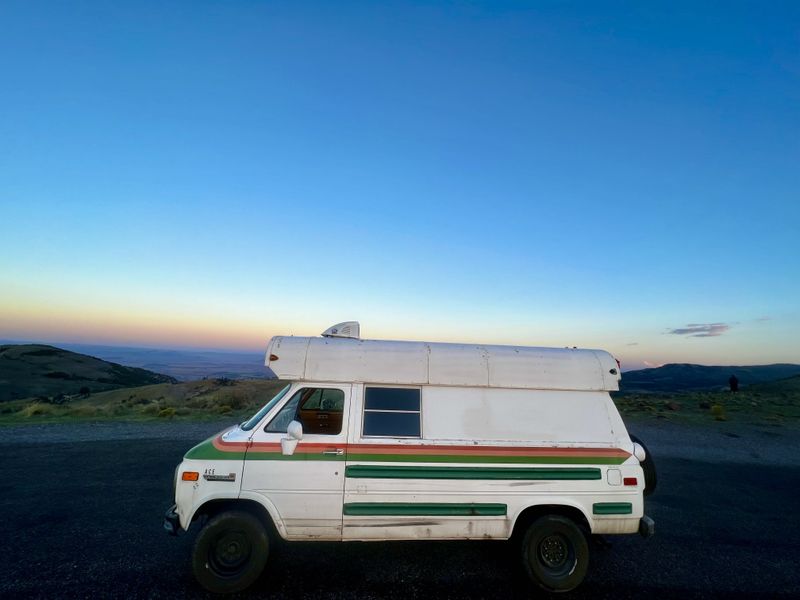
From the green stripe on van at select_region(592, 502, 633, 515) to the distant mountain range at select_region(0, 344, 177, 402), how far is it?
4168 cm

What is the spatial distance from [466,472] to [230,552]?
3.02m

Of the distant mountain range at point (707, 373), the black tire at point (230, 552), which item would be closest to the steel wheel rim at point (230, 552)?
the black tire at point (230, 552)

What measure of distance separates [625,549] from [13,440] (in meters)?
16.1

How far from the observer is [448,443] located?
17.1ft

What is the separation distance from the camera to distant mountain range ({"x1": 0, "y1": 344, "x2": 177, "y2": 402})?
126ft

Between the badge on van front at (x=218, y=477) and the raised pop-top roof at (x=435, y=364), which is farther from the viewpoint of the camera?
the raised pop-top roof at (x=435, y=364)

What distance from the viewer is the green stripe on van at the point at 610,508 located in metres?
5.22

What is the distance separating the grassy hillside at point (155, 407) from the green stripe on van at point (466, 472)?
1301cm

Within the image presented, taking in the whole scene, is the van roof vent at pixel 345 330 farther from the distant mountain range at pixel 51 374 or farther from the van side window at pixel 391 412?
the distant mountain range at pixel 51 374

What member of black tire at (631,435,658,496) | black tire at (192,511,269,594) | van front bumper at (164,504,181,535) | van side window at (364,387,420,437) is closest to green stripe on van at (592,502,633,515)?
black tire at (631,435,658,496)

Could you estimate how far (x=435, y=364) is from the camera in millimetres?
5457

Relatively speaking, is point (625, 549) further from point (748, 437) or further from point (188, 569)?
point (748, 437)

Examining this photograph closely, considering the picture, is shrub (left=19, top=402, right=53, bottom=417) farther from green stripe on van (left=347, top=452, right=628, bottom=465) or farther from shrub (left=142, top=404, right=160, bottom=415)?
green stripe on van (left=347, top=452, right=628, bottom=465)

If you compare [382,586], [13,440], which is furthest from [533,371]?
[13,440]
